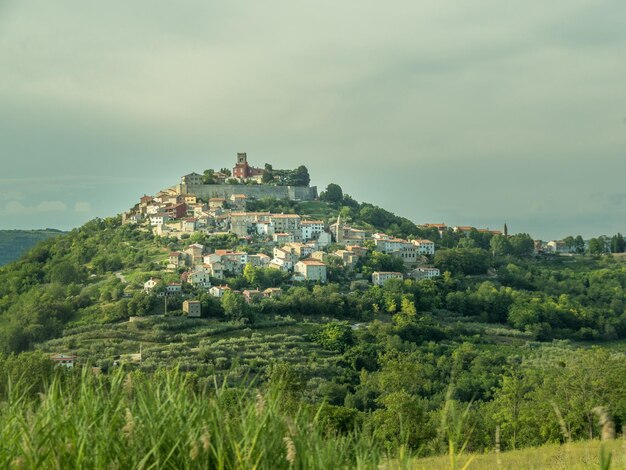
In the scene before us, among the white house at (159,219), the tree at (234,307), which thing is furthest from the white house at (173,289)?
the white house at (159,219)

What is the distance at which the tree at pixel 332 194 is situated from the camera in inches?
2864

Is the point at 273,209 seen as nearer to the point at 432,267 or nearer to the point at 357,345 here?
the point at 432,267

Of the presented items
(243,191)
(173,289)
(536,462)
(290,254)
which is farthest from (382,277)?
(536,462)

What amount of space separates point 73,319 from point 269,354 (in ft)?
42.8

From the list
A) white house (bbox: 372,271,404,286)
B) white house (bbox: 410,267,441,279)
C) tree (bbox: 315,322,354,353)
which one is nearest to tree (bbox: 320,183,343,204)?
white house (bbox: 410,267,441,279)

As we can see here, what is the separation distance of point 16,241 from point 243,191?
29.2 m

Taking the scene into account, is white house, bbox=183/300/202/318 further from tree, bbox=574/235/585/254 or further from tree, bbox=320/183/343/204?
tree, bbox=574/235/585/254

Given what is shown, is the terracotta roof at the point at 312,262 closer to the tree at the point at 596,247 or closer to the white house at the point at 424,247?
the white house at the point at 424,247

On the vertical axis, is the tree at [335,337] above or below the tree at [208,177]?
below

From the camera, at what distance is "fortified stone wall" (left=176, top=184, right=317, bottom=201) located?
223 feet

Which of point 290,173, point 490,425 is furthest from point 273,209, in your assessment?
point 490,425

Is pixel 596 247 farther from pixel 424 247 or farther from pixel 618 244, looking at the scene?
pixel 424 247

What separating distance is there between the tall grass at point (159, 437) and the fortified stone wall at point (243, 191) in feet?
212

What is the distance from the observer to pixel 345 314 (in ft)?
144
